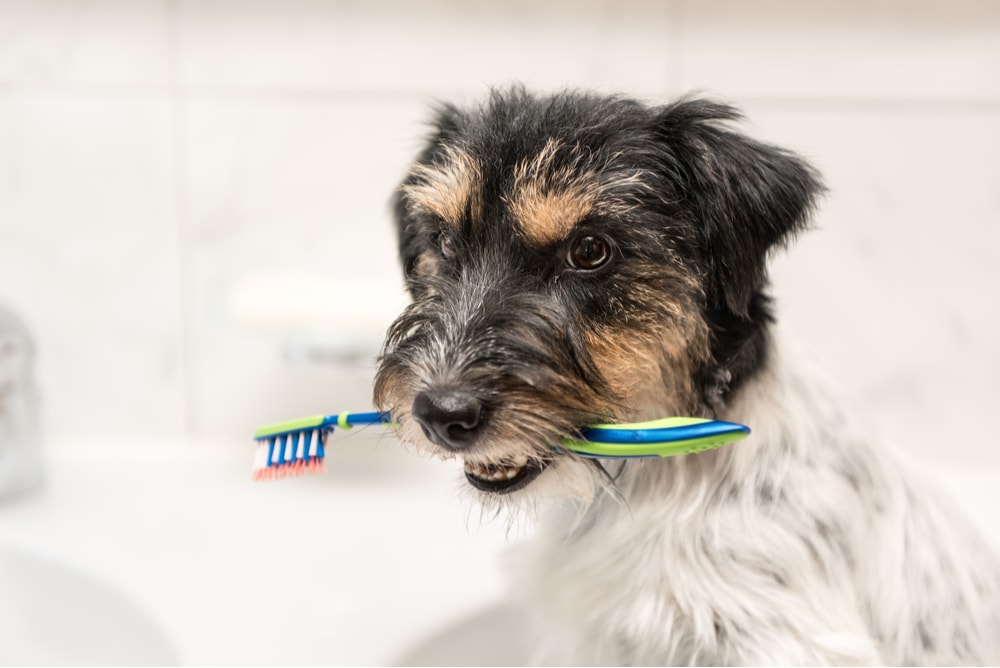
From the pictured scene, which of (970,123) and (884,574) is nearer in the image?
(884,574)

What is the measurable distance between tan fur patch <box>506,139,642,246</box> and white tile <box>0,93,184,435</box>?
134 cm

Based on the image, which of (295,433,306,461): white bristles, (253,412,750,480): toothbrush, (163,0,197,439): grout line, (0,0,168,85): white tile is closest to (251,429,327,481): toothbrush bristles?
(295,433,306,461): white bristles

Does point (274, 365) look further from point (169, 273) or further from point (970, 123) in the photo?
point (970, 123)

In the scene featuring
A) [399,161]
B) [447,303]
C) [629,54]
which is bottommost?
[447,303]

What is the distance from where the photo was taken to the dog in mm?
1353

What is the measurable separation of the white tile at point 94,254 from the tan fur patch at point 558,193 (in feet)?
4.39

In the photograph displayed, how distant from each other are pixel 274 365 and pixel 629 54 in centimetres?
128

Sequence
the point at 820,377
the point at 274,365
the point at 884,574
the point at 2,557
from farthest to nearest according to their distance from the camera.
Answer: the point at 274,365, the point at 2,557, the point at 820,377, the point at 884,574

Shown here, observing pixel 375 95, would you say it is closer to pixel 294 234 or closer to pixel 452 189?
pixel 294 234

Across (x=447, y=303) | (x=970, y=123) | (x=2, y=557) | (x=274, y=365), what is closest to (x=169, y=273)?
(x=274, y=365)

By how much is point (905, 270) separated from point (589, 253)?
130 cm

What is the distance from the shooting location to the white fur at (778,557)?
142 centimetres

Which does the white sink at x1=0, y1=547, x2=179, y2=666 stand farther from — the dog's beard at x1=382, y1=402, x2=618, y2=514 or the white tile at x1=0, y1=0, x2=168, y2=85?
the white tile at x1=0, y1=0, x2=168, y2=85

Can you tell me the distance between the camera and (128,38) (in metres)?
2.25
